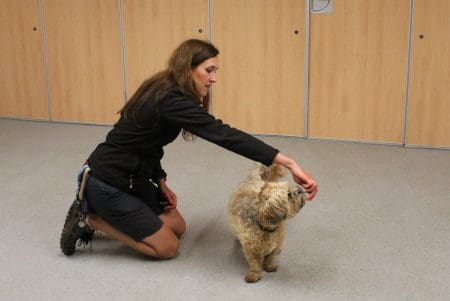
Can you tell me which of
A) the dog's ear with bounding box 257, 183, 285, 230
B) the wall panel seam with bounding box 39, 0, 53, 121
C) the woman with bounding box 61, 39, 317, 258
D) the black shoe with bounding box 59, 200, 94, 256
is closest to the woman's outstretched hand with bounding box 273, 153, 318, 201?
the woman with bounding box 61, 39, 317, 258

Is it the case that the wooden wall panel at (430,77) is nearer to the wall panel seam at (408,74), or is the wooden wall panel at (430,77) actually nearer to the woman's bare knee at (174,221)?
the wall panel seam at (408,74)

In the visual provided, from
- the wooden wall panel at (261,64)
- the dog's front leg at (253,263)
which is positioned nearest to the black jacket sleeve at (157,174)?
the dog's front leg at (253,263)

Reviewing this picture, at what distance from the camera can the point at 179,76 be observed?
259cm

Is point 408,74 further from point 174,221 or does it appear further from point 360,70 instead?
point 174,221

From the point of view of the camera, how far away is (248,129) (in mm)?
5176

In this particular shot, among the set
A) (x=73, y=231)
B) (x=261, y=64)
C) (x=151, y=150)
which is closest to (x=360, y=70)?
(x=261, y=64)

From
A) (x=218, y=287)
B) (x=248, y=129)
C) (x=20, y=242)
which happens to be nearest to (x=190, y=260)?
(x=218, y=287)

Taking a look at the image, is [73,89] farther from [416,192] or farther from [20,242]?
[416,192]

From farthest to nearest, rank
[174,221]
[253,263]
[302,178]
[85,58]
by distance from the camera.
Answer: [85,58]
[174,221]
[253,263]
[302,178]

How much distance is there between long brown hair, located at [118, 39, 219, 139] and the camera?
8.44 feet

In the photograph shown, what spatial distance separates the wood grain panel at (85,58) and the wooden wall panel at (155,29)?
0.12 m

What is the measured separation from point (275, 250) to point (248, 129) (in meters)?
2.57

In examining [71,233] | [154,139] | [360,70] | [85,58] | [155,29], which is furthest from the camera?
[85,58]

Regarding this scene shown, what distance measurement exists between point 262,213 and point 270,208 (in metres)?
0.06
